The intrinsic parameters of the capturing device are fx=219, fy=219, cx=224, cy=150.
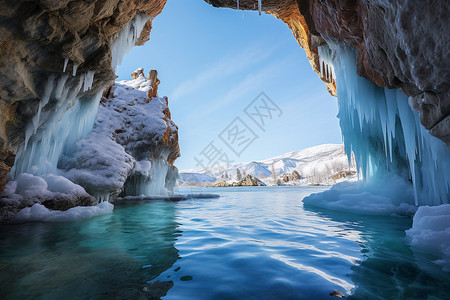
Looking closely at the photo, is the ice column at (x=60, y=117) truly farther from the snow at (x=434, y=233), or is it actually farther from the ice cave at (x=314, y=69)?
the snow at (x=434, y=233)

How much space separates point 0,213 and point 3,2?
5.86m

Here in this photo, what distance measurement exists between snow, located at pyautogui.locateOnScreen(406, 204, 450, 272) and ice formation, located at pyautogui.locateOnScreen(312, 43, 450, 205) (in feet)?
7.39

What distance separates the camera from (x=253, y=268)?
3012mm

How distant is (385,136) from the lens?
8125mm

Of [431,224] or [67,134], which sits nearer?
[431,224]

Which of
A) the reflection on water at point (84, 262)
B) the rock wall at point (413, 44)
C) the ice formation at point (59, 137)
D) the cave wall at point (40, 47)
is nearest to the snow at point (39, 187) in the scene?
the ice formation at point (59, 137)

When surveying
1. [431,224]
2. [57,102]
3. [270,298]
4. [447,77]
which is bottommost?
[270,298]

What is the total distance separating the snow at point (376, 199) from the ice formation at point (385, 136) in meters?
0.46

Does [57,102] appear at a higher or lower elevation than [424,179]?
higher

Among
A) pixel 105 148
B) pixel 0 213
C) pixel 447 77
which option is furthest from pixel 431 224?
pixel 105 148

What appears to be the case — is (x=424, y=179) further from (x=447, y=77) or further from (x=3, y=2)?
(x=3, y=2)

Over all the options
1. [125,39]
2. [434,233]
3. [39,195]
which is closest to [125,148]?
[39,195]

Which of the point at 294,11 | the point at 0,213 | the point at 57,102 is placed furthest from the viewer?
the point at 294,11

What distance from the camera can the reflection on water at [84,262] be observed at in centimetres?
240
